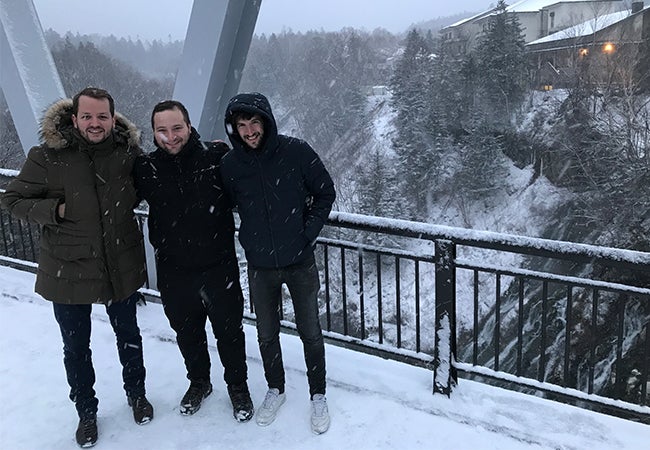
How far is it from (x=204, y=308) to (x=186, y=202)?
0.59 m

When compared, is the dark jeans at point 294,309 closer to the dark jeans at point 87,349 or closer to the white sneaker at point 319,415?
the white sneaker at point 319,415

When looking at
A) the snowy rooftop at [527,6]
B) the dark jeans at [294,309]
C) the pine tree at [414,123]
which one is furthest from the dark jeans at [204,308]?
the snowy rooftop at [527,6]

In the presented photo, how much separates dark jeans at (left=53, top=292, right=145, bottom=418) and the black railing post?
5.44 feet

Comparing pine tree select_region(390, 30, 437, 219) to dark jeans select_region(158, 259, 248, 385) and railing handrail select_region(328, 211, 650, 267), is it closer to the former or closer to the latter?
railing handrail select_region(328, 211, 650, 267)

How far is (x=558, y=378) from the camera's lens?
16.0 m

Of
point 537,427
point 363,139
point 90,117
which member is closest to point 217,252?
point 90,117

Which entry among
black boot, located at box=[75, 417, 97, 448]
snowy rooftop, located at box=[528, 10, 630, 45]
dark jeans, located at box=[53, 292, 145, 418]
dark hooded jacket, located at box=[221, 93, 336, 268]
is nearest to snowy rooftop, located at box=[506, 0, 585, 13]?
snowy rooftop, located at box=[528, 10, 630, 45]

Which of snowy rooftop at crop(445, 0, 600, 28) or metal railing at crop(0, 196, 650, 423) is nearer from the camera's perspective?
metal railing at crop(0, 196, 650, 423)

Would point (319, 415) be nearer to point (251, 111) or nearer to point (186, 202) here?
point (186, 202)

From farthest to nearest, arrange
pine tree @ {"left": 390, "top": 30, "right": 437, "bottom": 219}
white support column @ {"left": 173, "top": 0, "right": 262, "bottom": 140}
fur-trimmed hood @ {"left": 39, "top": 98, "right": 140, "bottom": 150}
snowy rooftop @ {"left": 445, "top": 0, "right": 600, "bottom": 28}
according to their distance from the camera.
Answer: snowy rooftop @ {"left": 445, "top": 0, "right": 600, "bottom": 28} → pine tree @ {"left": 390, "top": 30, "right": 437, "bottom": 219} → white support column @ {"left": 173, "top": 0, "right": 262, "bottom": 140} → fur-trimmed hood @ {"left": 39, "top": 98, "right": 140, "bottom": 150}

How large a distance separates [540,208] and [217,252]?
30.4 metres

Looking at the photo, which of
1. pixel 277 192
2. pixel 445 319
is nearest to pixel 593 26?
pixel 445 319

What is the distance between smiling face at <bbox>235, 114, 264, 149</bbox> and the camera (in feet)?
7.41

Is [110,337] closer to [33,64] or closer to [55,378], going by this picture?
[55,378]
